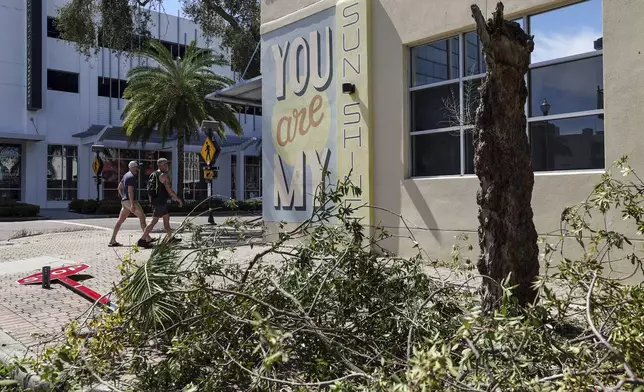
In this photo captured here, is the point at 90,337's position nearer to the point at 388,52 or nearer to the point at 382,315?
the point at 382,315

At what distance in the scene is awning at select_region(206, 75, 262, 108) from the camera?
39.9 feet

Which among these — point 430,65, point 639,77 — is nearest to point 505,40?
point 639,77

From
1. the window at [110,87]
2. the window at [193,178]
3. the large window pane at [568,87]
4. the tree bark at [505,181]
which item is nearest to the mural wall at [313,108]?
the large window pane at [568,87]

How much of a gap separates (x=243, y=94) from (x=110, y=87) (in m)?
22.7

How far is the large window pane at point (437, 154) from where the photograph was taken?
8297mm

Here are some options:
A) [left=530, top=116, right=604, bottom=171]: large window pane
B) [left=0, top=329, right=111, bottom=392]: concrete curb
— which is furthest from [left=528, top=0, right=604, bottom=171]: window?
[left=0, top=329, right=111, bottom=392]: concrete curb

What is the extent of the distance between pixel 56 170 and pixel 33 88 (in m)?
4.69

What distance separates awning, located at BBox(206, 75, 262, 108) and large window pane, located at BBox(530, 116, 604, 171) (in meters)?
6.38

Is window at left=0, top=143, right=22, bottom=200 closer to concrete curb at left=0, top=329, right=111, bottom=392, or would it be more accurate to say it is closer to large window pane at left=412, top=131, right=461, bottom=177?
large window pane at left=412, top=131, right=461, bottom=177

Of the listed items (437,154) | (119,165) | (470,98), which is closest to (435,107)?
(470,98)

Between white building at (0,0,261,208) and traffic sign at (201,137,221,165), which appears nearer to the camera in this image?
traffic sign at (201,137,221,165)

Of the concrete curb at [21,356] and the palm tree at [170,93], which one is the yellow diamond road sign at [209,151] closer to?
the palm tree at [170,93]

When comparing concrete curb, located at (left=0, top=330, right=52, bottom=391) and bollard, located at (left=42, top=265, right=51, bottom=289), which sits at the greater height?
bollard, located at (left=42, top=265, right=51, bottom=289)

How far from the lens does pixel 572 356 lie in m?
2.27
